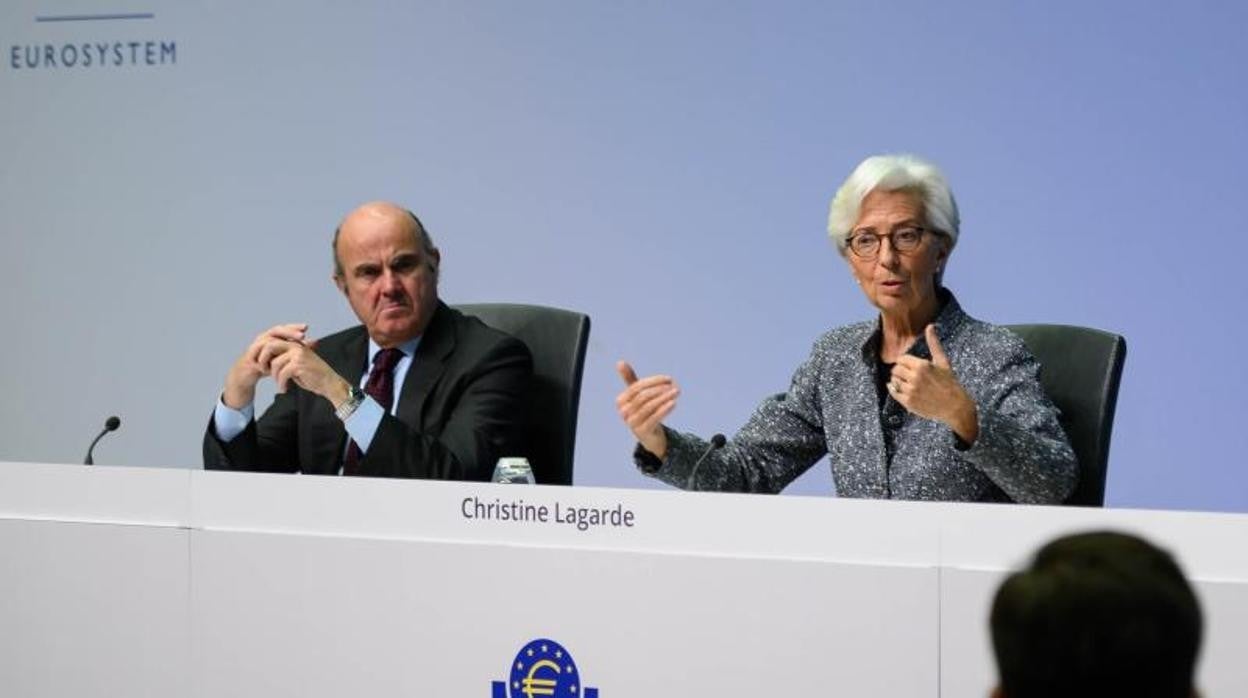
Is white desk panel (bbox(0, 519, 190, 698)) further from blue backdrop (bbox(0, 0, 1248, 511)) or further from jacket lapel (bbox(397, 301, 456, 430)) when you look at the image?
jacket lapel (bbox(397, 301, 456, 430))

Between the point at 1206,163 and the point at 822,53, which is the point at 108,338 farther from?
the point at 1206,163

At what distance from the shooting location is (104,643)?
438cm

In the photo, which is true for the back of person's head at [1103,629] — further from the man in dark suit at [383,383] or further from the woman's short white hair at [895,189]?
the man in dark suit at [383,383]

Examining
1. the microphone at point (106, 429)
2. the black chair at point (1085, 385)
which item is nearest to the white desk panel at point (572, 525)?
the black chair at point (1085, 385)

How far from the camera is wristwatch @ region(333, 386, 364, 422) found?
4.30 meters

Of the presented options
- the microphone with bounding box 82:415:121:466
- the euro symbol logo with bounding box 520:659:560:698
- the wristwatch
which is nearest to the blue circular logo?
the euro symbol logo with bounding box 520:659:560:698

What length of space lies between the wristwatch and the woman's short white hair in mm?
1262

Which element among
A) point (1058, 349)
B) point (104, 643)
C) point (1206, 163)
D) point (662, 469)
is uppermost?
point (1206, 163)

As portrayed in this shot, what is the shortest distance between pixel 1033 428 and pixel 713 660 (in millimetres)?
842

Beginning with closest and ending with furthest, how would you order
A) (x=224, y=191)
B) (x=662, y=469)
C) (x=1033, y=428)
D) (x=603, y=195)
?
(x=1033, y=428), (x=662, y=469), (x=603, y=195), (x=224, y=191)

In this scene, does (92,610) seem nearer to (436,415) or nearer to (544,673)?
(436,415)

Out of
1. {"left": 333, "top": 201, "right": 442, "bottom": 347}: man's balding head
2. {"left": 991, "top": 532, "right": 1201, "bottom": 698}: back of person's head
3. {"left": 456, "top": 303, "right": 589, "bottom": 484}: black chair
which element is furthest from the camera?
{"left": 333, "top": 201, "right": 442, "bottom": 347}: man's balding head

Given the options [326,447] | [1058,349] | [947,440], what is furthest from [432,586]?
[1058,349]

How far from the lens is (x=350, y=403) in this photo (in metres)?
4.31
